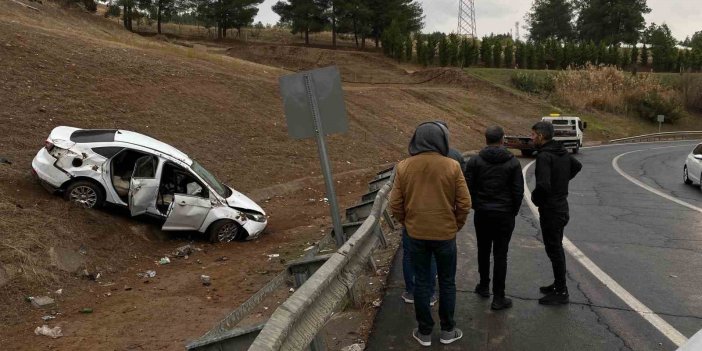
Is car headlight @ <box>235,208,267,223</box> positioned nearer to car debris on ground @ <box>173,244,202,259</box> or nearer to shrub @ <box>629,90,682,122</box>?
car debris on ground @ <box>173,244,202,259</box>

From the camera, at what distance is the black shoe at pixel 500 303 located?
5859mm

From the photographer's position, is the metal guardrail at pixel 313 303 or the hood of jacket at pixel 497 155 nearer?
the metal guardrail at pixel 313 303

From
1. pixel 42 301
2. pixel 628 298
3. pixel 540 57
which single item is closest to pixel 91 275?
pixel 42 301

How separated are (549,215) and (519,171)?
0.76 m

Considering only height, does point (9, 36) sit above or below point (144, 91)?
above

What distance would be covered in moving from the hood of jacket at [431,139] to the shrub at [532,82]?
178ft

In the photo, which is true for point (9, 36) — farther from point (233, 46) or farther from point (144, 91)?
point (233, 46)

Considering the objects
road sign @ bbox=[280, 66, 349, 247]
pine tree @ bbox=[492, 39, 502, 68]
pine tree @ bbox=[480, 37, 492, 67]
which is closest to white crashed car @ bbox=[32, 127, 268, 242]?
road sign @ bbox=[280, 66, 349, 247]

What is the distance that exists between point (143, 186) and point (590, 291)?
7534 mm

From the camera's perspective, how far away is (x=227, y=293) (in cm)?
785

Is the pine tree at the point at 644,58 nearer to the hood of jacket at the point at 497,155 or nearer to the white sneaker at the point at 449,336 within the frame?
the hood of jacket at the point at 497,155

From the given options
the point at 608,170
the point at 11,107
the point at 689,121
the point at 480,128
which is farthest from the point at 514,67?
the point at 11,107

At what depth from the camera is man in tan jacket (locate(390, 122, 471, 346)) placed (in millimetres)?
4793

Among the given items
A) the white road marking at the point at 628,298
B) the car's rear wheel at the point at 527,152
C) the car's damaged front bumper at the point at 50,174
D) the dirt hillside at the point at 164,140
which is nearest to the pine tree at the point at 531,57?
the dirt hillside at the point at 164,140
